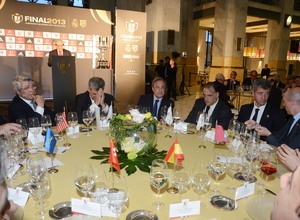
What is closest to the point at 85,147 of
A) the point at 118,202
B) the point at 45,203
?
the point at 45,203

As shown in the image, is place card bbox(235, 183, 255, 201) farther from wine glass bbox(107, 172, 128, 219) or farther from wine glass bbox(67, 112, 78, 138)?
wine glass bbox(67, 112, 78, 138)

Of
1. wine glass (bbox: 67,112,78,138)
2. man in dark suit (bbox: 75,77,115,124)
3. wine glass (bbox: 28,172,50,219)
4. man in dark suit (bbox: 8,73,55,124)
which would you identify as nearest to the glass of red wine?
wine glass (bbox: 28,172,50,219)

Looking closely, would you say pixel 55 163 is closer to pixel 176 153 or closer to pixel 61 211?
pixel 61 211

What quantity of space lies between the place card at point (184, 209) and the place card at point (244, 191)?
27 cm

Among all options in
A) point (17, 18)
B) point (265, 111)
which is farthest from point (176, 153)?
point (17, 18)

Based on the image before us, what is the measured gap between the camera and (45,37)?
7.04 meters

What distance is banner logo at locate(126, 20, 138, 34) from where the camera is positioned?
661 cm

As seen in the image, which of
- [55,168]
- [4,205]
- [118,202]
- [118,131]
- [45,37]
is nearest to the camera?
[4,205]

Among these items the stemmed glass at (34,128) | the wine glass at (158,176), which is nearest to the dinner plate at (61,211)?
the wine glass at (158,176)

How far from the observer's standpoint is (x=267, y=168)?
1619 mm

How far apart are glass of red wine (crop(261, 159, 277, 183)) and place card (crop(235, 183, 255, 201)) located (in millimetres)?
246

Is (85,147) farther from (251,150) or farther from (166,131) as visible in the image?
(251,150)

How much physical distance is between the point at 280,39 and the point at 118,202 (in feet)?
52.3

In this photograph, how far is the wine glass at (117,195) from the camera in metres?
1.13
